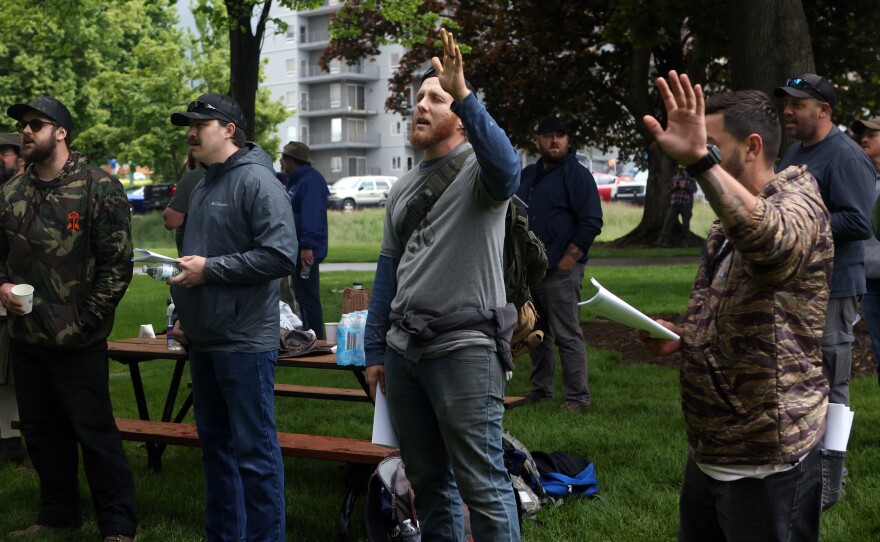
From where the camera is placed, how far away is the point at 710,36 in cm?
1505

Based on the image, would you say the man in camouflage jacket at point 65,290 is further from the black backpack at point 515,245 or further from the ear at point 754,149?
the ear at point 754,149

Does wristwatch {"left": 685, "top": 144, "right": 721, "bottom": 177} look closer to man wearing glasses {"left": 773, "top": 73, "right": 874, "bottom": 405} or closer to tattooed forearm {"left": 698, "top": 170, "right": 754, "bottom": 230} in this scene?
tattooed forearm {"left": 698, "top": 170, "right": 754, "bottom": 230}

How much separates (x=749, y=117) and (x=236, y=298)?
249 cm

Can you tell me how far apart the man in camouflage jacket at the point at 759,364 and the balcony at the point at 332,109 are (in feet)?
264

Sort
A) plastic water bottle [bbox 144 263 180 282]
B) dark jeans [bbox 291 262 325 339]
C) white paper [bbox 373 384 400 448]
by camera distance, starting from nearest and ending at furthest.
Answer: white paper [bbox 373 384 400 448] → plastic water bottle [bbox 144 263 180 282] → dark jeans [bbox 291 262 325 339]

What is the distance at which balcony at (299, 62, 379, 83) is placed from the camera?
8250cm

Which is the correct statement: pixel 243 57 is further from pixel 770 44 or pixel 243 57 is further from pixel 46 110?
pixel 46 110

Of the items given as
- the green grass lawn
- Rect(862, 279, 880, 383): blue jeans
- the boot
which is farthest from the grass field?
Rect(862, 279, 880, 383): blue jeans

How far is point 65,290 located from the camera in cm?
525

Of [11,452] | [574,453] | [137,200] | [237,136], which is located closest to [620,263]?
[574,453]

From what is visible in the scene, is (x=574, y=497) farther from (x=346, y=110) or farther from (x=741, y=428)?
(x=346, y=110)

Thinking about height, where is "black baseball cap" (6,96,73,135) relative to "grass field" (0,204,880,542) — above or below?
above

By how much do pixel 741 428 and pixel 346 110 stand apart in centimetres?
8072

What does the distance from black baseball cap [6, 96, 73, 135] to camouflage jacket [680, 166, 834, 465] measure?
3733mm
